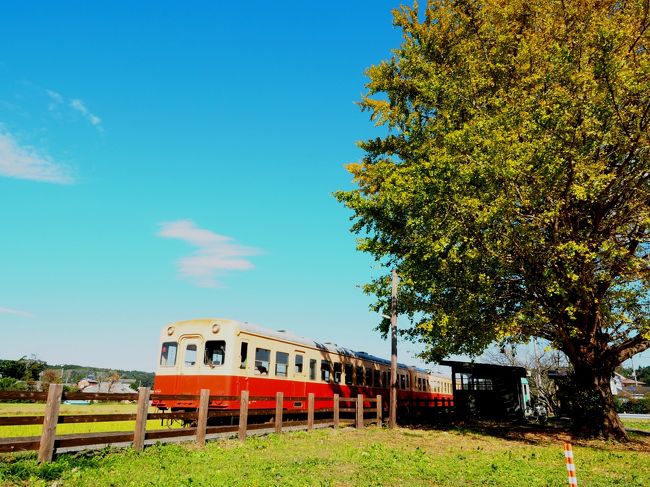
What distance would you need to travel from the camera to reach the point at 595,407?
53.7 ft

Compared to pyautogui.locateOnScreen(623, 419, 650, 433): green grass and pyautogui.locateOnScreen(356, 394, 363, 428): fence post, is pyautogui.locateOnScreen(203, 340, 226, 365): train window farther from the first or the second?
pyautogui.locateOnScreen(623, 419, 650, 433): green grass

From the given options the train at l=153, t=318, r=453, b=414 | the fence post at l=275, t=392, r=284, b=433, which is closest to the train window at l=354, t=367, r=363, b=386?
the train at l=153, t=318, r=453, b=414

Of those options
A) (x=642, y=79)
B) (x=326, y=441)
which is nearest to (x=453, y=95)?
(x=642, y=79)

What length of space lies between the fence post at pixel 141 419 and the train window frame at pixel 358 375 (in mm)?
14111

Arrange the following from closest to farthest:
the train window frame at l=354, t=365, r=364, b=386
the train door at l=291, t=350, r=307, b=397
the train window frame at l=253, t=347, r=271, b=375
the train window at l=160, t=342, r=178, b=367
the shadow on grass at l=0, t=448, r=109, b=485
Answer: the shadow on grass at l=0, t=448, r=109, b=485 → the train window frame at l=253, t=347, r=271, b=375 → the train window at l=160, t=342, r=178, b=367 → the train door at l=291, t=350, r=307, b=397 → the train window frame at l=354, t=365, r=364, b=386

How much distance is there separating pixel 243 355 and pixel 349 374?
8164mm

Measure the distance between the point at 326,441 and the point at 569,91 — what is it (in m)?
12.8

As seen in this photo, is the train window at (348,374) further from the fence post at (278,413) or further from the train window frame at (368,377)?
the fence post at (278,413)

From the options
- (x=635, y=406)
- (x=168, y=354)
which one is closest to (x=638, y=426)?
(x=168, y=354)

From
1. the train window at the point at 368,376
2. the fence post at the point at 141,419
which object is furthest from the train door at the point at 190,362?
the train window at the point at 368,376

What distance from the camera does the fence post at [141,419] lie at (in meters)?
9.77

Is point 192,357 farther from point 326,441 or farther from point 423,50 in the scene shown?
point 423,50

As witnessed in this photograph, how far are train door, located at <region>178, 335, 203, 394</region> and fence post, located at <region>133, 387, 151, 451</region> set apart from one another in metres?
5.57

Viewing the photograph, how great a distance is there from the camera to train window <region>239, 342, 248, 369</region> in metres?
15.6
